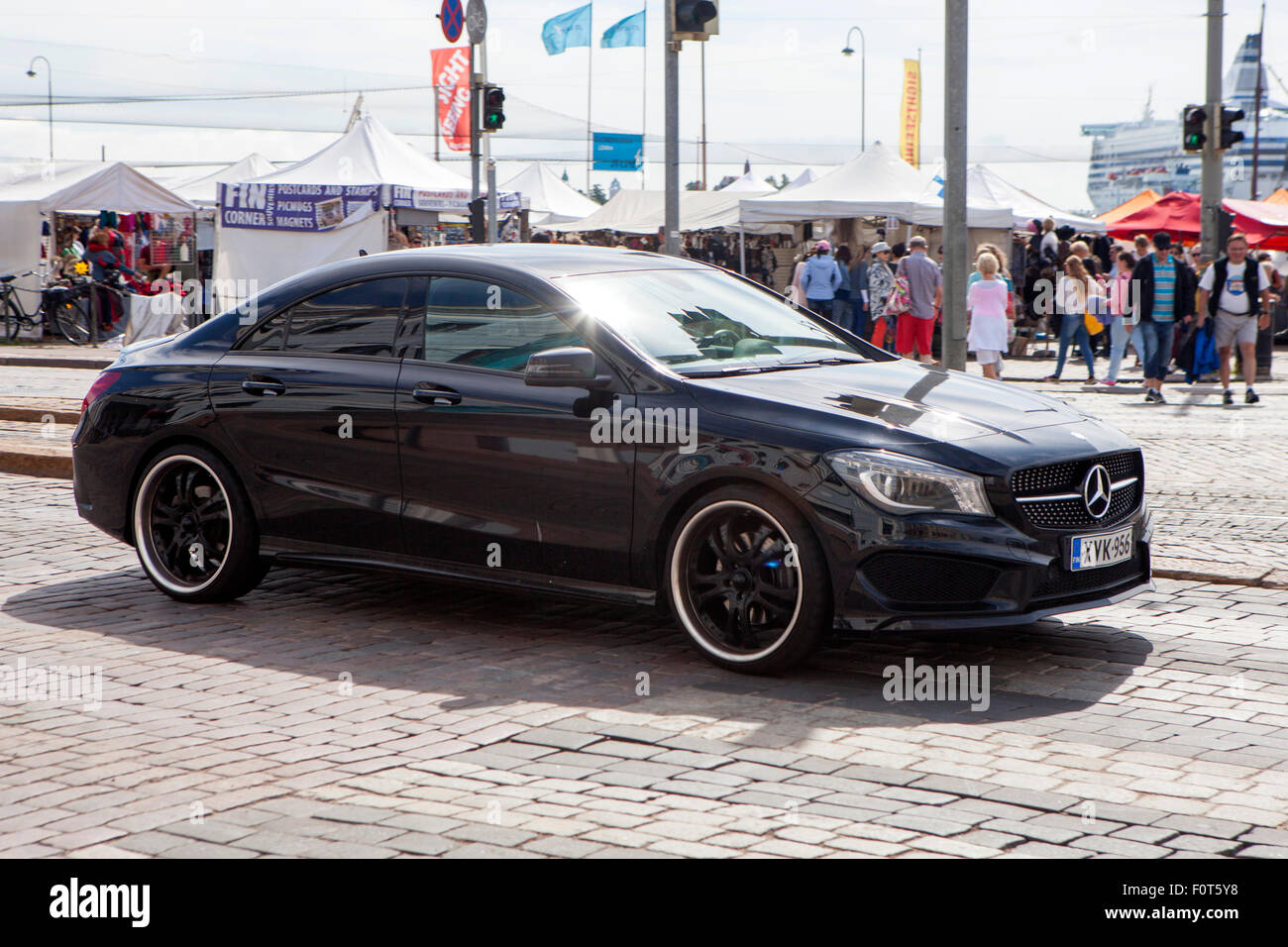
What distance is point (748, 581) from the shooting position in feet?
18.4

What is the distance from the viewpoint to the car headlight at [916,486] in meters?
5.34

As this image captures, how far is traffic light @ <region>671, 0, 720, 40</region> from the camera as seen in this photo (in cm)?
1315

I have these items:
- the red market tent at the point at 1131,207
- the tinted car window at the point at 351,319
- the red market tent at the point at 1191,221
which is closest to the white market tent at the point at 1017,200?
the red market tent at the point at 1131,207

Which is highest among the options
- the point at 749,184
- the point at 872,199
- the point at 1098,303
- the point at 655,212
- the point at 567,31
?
the point at 567,31

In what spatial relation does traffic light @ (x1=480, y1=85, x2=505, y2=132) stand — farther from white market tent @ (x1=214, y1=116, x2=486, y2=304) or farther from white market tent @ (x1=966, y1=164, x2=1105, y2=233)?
white market tent @ (x1=966, y1=164, x2=1105, y2=233)

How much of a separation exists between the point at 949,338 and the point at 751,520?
566cm

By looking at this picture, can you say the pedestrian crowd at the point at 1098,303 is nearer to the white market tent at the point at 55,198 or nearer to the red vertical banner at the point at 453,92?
the red vertical banner at the point at 453,92

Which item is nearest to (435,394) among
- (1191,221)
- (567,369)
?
(567,369)

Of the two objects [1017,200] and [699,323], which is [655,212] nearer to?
[1017,200]

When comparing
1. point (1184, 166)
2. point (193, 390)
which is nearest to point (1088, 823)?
point (193, 390)

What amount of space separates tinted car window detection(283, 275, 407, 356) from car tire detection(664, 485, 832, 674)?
1.70m

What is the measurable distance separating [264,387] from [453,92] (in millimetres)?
27231

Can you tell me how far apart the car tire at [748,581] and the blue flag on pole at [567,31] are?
3108cm

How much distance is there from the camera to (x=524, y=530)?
6.03m
